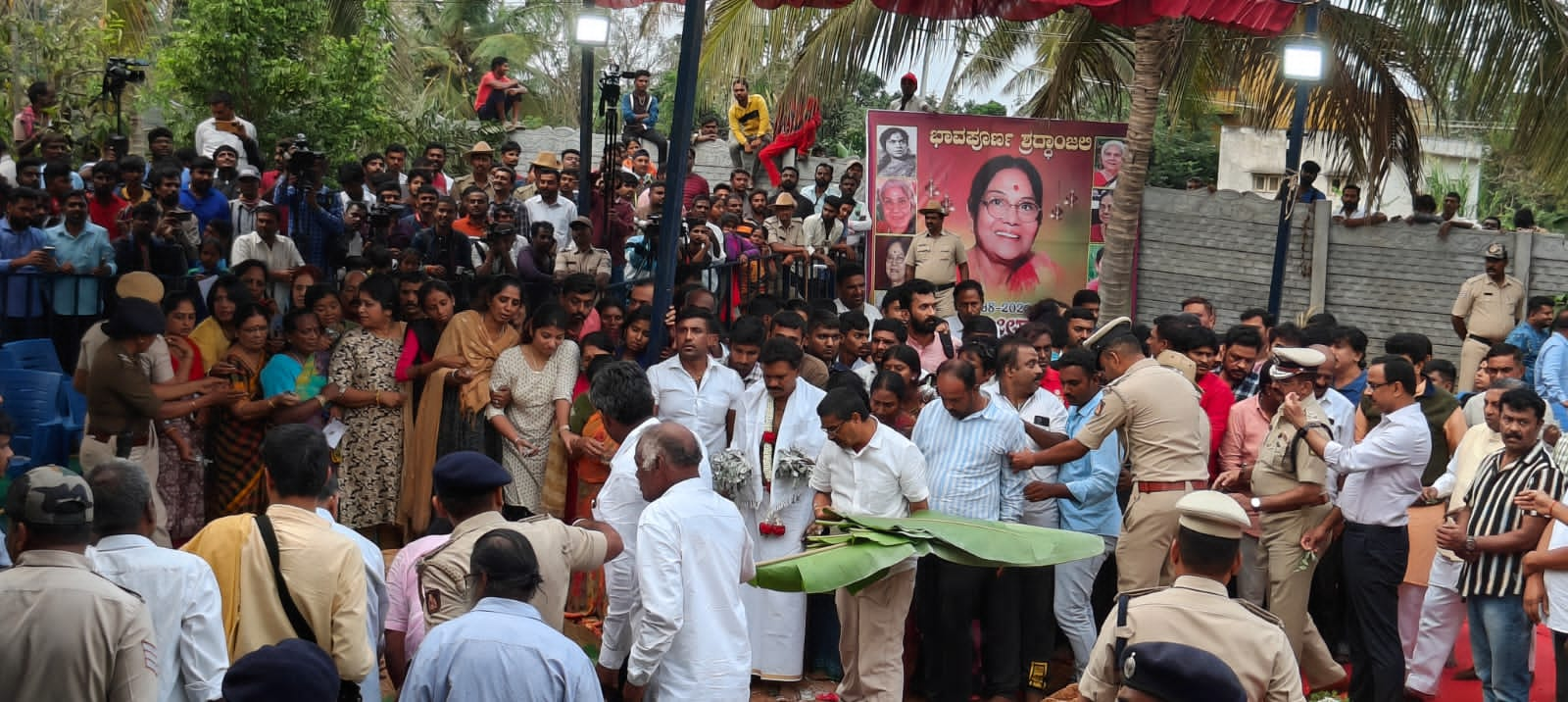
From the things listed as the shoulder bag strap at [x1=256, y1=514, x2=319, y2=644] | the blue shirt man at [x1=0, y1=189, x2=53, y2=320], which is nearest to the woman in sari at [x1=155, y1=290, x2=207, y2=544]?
the blue shirt man at [x1=0, y1=189, x2=53, y2=320]

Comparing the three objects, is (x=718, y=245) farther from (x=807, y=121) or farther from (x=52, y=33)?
(x=52, y=33)

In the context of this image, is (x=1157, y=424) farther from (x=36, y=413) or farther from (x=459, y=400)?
(x=36, y=413)

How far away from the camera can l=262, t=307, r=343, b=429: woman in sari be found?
8320 mm

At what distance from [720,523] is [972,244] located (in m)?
10.6

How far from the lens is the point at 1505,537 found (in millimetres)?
7012

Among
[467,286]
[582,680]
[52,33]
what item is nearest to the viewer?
[582,680]

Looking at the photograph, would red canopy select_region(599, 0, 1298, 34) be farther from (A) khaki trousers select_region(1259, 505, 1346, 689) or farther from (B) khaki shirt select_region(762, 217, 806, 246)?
(A) khaki trousers select_region(1259, 505, 1346, 689)

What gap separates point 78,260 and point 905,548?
5534 millimetres

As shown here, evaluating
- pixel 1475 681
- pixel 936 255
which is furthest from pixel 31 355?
pixel 1475 681

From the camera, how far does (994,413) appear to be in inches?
308

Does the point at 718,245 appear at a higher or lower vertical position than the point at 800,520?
higher

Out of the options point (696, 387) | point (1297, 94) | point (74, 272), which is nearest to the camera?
point (696, 387)

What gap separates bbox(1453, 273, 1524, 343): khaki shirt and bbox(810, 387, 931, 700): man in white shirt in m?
9.42

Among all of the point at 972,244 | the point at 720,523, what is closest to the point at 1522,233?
the point at 972,244
